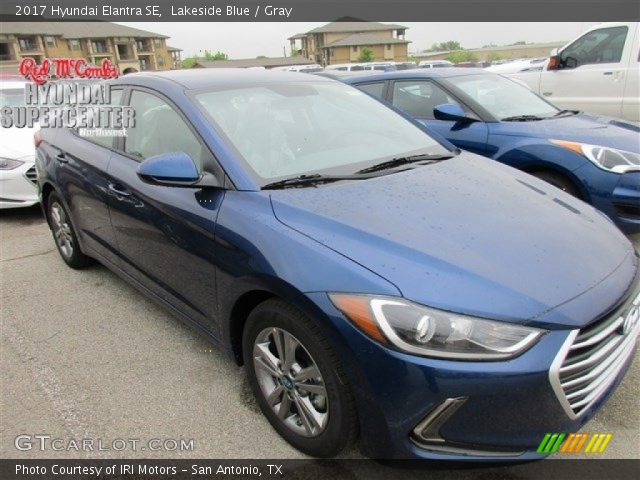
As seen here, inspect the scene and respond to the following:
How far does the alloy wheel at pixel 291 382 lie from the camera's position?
1.97 meters

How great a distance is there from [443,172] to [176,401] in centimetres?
186

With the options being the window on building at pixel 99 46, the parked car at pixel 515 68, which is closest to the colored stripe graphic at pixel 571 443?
the parked car at pixel 515 68

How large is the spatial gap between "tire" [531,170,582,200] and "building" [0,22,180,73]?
55.2 metres

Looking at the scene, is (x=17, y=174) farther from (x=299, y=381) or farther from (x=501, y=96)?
(x=501, y=96)

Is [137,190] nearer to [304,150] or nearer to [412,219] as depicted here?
[304,150]

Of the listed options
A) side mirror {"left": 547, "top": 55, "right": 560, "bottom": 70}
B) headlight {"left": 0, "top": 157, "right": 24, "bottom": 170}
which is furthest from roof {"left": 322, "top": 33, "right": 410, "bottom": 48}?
headlight {"left": 0, "top": 157, "right": 24, "bottom": 170}

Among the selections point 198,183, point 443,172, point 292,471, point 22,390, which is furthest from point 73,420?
point 443,172

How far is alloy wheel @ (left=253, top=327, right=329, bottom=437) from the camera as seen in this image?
197 cm

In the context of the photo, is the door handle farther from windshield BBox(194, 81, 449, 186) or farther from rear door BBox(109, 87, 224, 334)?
windshield BBox(194, 81, 449, 186)

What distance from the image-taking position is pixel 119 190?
3.03m

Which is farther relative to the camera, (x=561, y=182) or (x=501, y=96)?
(x=501, y=96)

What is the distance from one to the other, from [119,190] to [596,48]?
7.38 m

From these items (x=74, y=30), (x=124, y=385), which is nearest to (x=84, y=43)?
(x=74, y=30)

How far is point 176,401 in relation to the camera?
257cm
